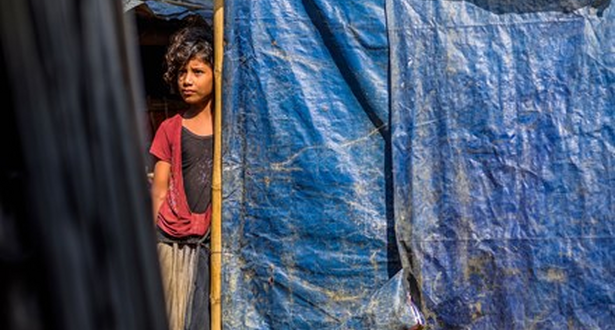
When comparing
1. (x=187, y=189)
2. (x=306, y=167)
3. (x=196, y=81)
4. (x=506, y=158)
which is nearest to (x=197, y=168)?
(x=187, y=189)

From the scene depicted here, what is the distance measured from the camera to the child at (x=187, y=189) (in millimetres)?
4574

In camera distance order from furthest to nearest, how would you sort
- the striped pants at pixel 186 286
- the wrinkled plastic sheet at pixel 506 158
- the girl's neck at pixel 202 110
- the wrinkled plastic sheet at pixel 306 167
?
1. the girl's neck at pixel 202 110
2. the striped pants at pixel 186 286
3. the wrinkled plastic sheet at pixel 306 167
4. the wrinkled plastic sheet at pixel 506 158

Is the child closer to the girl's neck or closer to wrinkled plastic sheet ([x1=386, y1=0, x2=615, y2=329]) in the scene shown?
the girl's neck

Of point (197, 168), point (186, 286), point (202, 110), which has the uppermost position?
point (202, 110)

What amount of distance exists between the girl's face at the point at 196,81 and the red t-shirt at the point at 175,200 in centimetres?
15

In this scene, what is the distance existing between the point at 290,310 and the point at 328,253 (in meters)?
0.34

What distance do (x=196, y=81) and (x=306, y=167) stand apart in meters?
0.70

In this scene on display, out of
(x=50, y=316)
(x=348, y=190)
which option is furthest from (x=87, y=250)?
(x=348, y=190)

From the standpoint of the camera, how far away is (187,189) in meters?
4.64

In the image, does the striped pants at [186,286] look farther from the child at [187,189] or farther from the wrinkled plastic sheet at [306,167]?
the wrinkled plastic sheet at [306,167]

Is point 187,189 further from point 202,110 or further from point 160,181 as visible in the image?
point 202,110

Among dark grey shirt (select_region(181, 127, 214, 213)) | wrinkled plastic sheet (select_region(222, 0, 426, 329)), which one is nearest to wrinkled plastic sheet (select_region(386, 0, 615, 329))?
wrinkled plastic sheet (select_region(222, 0, 426, 329))

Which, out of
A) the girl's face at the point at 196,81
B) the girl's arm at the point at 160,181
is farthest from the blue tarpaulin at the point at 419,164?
the girl's arm at the point at 160,181

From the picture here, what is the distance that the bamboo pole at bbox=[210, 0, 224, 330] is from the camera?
15.0 feet
